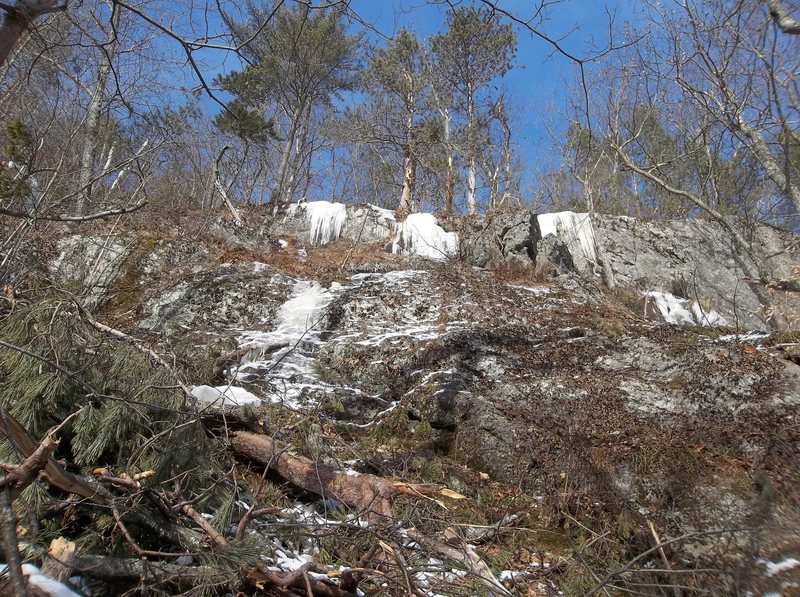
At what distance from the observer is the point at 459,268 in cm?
982

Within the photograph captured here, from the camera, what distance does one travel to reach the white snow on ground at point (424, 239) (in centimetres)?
1094

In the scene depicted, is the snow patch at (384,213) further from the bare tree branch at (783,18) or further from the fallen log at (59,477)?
the fallen log at (59,477)

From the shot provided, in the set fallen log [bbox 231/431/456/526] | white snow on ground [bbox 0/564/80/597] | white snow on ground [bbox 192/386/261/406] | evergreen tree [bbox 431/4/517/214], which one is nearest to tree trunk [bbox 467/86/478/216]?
evergreen tree [bbox 431/4/517/214]

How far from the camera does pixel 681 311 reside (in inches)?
384

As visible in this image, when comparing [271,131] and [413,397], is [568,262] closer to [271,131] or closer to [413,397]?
[413,397]

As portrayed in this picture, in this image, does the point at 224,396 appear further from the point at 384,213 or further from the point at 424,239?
the point at 384,213

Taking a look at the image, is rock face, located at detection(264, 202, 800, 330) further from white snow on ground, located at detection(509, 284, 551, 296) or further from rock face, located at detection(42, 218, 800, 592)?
white snow on ground, located at detection(509, 284, 551, 296)

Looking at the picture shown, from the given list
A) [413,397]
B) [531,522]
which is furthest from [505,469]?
[413,397]

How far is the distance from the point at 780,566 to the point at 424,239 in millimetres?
9736

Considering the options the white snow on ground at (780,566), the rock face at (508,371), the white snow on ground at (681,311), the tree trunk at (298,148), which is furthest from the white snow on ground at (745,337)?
the tree trunk at (298,148)

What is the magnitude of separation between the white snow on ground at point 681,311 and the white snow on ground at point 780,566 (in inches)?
320

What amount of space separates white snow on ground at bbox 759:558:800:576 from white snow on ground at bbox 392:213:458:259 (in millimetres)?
8828

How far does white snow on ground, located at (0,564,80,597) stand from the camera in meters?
1.62

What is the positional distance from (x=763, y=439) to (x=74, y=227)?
10.8 meters
